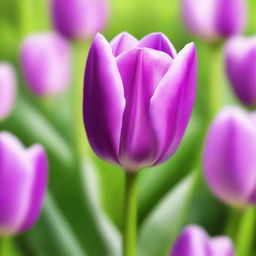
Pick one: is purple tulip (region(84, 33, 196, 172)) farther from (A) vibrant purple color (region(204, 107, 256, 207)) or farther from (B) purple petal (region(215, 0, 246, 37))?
(B) purple petal (region(215, 0, 246, 37))

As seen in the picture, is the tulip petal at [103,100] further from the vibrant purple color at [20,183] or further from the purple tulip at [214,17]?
the purple tulip at [214,17]

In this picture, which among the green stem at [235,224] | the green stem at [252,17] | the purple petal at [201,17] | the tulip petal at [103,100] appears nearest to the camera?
the tulip petal at [103,100]

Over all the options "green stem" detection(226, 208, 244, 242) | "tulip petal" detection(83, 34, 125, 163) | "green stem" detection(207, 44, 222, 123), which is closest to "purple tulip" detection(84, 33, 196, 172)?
"tulip petal" detection(83, 34, 125, 163)

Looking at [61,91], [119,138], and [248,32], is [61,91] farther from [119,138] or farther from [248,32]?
[119,138]

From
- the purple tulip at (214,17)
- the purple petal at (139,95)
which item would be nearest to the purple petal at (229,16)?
the purple tulip at (214,17)

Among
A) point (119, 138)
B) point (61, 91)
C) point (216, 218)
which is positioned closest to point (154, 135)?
point (119, 138)

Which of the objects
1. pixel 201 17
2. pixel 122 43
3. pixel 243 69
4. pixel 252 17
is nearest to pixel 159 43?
pixel 122 43
